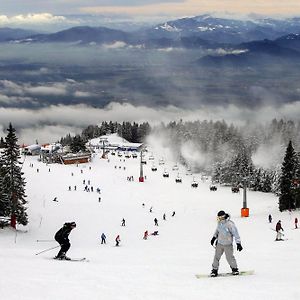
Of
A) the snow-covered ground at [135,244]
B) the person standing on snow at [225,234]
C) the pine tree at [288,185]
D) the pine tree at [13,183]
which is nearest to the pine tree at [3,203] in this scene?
the pine tree at [13,183]

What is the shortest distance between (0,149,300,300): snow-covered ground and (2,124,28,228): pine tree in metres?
0.91

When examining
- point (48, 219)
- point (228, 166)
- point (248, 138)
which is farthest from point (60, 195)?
point (248, 138)

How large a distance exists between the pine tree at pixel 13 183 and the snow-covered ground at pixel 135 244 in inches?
36.0

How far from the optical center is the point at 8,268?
973cm

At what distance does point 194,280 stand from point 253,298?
186 cm

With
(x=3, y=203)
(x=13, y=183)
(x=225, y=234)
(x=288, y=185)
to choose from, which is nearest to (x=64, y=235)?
(x=225, y=234)

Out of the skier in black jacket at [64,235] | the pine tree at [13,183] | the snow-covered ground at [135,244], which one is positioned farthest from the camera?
the pine tree at [13,183]

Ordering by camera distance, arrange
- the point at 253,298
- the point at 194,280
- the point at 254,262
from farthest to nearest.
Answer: the point at 254,262
the point at 194,280
the point at 253,298

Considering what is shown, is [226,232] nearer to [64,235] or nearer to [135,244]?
[64,235]

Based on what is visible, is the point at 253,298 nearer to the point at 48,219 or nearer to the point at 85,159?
the point at 48,219

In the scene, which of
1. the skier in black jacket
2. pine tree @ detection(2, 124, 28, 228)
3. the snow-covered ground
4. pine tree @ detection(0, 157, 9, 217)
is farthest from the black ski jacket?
pine tree @ detection(2, 124, 28, 228)

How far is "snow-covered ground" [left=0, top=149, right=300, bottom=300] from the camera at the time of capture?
27.1ft

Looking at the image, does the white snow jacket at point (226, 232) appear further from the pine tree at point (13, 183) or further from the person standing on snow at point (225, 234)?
the pine tree at point (13, 183)

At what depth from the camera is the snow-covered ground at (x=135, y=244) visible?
825 centimetres
